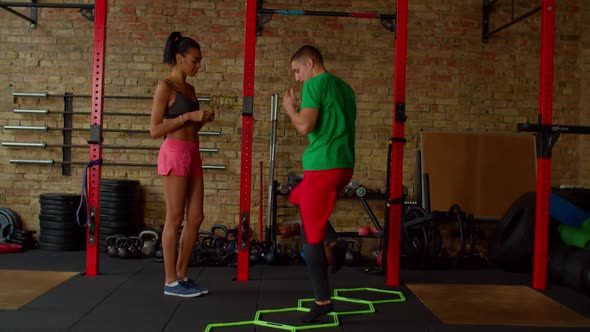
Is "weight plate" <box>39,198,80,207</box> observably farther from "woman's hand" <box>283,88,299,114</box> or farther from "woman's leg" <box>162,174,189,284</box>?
"woman's hand" <box>283,88,299,114</box>

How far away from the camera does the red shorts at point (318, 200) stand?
288cm

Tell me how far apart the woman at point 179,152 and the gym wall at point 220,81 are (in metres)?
2.31

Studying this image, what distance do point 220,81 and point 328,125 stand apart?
326 cm

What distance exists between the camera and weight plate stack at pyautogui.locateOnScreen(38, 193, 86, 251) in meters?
5.44

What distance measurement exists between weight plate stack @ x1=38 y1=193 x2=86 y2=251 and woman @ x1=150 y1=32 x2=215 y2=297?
7.90ft

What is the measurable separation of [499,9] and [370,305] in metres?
4.20

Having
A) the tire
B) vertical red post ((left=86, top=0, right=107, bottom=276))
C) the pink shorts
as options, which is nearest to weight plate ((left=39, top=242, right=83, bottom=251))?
vertical red post ((left=86, top=0, right=107, bottom=276))

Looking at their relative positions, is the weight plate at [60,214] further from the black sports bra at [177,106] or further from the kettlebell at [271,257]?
the black sports bra at [177,106]

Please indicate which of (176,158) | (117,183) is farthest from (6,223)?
(176,158)

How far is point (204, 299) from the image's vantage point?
11.6ft

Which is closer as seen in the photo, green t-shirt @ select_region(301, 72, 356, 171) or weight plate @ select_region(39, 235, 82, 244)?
green t-shirt @ select_region(301, 72, 356, 171)

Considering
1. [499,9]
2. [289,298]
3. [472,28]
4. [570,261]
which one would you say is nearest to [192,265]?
[289,298]

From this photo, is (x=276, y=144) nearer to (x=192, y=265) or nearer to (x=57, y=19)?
(x=192, y=265)

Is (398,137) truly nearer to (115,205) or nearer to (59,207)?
(115,205)
